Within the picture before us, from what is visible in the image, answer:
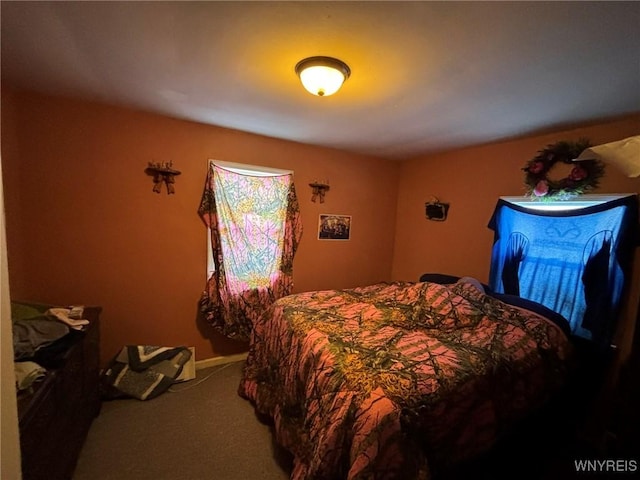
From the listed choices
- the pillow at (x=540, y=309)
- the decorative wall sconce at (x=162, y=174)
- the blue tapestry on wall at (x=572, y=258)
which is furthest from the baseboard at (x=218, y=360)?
the blue tapestry on wall at (x=572, y=258)

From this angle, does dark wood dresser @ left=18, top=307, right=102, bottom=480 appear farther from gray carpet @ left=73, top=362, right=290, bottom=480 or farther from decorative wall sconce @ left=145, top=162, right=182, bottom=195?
decorative wall sconce @ left=145, top=162, right=182, bottom=195

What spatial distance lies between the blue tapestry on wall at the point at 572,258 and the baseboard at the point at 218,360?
9.06ft

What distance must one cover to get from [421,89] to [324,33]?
2.60ft

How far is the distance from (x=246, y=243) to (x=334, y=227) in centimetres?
115

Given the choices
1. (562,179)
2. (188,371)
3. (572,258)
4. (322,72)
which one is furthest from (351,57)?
(188,371)

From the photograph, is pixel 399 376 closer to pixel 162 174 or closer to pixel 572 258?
pixel 572 258

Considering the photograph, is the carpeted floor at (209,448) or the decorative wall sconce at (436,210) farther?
the decorative wall sconce at (436,210)

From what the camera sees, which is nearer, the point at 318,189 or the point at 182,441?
the point at 182,441

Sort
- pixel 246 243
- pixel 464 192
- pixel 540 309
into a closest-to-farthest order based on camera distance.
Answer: pixel 540 309, pixel 246 243, pixel 464 192

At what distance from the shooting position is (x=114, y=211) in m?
2.32

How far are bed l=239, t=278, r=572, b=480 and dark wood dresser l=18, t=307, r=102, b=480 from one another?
1.09 metres

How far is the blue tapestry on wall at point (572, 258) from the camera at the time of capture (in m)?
1.96

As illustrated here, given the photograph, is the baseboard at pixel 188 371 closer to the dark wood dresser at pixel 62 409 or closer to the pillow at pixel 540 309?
the dark wood dresser at pixel 62 409

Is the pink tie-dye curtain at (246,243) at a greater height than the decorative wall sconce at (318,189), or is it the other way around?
the decorative wall sconce at (318,189)
